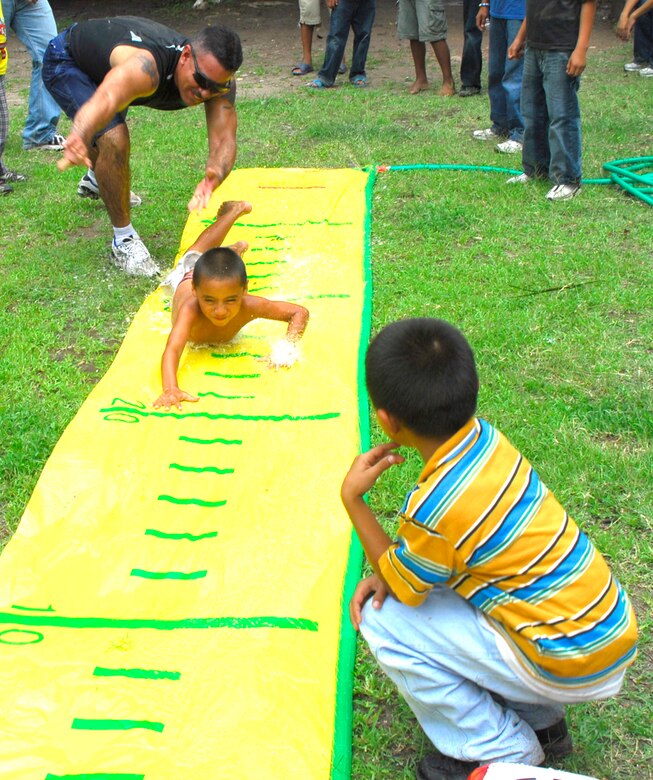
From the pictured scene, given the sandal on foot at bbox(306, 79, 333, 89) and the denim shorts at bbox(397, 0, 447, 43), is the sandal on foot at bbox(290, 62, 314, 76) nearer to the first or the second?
the sandal on foot at bbox(306, 79, 333, 89)

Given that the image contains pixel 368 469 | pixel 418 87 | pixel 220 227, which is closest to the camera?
pixel 368 469

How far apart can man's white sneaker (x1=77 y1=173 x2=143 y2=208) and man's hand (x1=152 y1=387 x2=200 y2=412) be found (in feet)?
8.66

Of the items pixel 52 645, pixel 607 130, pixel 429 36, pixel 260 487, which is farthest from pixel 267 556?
pixel 429 36

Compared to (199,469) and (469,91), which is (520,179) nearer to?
(469,91)

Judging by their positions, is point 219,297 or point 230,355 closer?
point 219,297

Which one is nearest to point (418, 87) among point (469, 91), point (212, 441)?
point (469, 91)

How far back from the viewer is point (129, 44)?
434 cm

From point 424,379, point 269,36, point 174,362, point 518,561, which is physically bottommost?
point 269,36

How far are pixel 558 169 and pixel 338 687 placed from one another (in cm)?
426

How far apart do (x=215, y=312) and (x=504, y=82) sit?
157 inches

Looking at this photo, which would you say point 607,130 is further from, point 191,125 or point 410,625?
point 410,625

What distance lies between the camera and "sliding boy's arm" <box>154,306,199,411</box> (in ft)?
11.0

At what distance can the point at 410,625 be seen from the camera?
5.88 feet

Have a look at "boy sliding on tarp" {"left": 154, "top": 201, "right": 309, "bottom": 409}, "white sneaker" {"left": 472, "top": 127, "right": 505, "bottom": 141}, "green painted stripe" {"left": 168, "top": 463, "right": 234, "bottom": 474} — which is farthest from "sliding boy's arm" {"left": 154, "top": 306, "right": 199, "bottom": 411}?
"white sneaker" {"left": 472, "top": 127, "right": 505, "bottom": 141}
